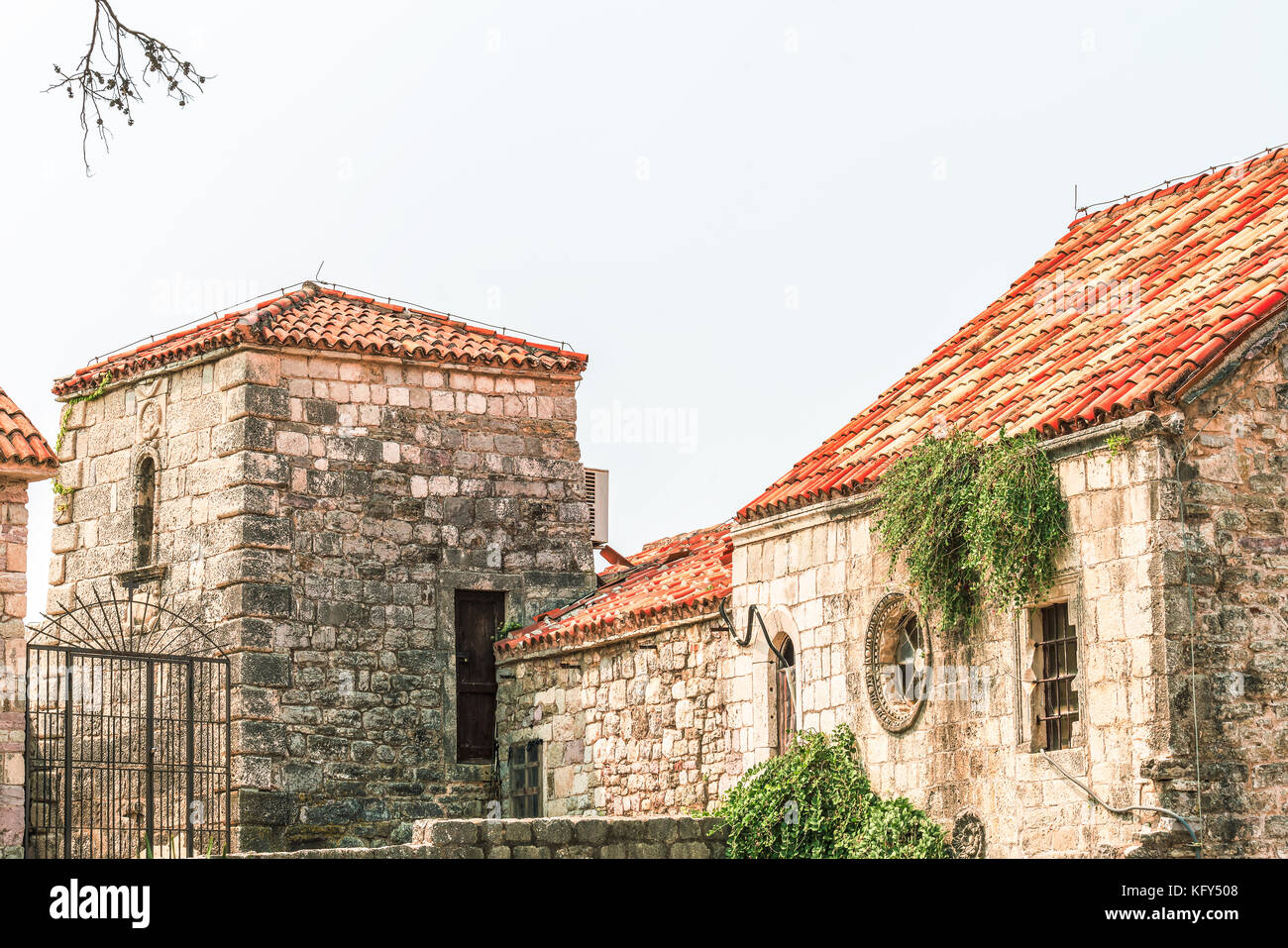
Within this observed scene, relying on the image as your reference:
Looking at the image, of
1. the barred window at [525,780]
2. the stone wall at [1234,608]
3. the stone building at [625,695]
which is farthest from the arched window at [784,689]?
the stone wall at [1234,608]

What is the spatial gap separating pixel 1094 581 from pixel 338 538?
361 inches

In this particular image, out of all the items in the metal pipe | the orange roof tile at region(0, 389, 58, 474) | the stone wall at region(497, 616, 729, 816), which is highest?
the orange roof tile at region(0, 389, 58, 474)

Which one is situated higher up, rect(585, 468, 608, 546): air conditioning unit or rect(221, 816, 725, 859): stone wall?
rect(585, 468, 608, 546): air conditioning unit

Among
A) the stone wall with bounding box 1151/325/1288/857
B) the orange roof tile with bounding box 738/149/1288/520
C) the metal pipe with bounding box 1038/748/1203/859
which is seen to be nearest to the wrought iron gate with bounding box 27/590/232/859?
the orange roof tile with bounding box 738/149/1288/520

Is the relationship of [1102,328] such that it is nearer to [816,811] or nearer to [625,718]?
[816,811]

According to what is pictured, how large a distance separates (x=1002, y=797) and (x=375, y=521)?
27.8ft

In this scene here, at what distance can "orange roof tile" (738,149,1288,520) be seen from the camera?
13594 mm

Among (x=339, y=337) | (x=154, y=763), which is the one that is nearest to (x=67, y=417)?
(x=339, y=337)

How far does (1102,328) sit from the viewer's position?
1554 centimetres

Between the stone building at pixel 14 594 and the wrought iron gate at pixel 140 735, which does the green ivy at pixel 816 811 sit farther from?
the stone building at pixel 14 594

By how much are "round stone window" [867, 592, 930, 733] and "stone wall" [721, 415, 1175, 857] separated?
0.12 metres

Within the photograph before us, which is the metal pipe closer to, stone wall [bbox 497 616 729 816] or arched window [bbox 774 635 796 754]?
arched window [bbox 774 635 796 754]

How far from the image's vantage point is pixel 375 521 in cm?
2034

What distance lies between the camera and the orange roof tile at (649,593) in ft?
59.9
